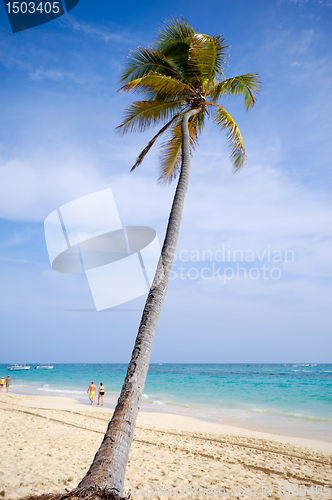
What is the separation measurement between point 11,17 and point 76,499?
6806mm

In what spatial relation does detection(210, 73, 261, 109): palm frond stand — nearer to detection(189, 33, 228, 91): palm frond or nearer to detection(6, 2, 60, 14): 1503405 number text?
detection(189, 33, 228, 91): palm frond

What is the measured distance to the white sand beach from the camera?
5094 mm

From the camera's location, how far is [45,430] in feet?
29.6

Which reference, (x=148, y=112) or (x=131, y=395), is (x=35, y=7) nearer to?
(x=148, y=112)

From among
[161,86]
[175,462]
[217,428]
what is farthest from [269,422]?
[161,86]

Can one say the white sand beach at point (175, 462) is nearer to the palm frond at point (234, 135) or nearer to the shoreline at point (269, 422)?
the shoreline at point (269, 422)

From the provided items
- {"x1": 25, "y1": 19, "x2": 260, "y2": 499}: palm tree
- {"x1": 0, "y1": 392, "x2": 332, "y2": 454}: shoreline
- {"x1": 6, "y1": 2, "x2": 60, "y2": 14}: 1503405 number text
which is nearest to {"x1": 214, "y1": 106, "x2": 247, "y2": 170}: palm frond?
{"x1": 25, "y1": 19, "x2": 260, "y2": 499}: palm tree

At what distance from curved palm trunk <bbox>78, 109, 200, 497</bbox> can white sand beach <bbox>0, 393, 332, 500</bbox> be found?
242 cm

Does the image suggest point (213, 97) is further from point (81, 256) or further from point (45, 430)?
point (45, 430)

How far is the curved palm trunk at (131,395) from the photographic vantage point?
9.04 feet

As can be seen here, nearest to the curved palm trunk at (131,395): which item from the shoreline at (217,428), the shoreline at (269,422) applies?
the shoreline at (217,428)

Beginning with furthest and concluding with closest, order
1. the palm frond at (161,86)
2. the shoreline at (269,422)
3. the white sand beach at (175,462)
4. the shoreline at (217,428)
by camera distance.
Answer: the shoreline at (269,422), the shoreline at (217,428), the palm frond at (161,86), the white sand beach at (175,462)

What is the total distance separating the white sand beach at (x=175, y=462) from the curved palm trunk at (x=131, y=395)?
7.95 feet

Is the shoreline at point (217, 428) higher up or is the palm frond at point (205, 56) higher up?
the palm frond at point (205, 56)
